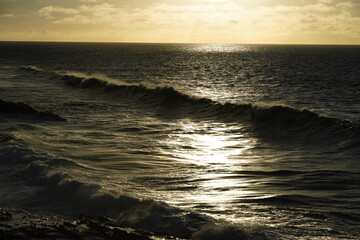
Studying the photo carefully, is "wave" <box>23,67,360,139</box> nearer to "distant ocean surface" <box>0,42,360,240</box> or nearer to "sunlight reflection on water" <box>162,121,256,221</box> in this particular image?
"distant ocean surface" <box>0,42,360,240</box>

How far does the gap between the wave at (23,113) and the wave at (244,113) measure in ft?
20.2

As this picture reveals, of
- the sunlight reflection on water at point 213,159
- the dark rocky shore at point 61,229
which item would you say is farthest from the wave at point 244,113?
the dark rocky shore at point 61,229

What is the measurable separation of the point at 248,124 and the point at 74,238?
569 inches

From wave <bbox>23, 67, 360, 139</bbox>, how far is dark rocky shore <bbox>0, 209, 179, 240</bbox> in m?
11.4

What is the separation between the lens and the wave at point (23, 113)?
18609 mm

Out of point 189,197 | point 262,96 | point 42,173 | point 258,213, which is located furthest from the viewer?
point 262,96

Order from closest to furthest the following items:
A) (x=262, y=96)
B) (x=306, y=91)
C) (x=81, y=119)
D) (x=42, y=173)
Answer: (x=42, y=173) → (x=81, y=119) → (x=262, y=96) → (x=306, y=91)

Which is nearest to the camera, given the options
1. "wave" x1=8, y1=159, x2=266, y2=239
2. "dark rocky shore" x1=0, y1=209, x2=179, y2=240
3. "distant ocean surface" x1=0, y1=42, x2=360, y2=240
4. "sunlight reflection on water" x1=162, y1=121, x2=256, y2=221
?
"dark rocky shore" x1=0, y1=209, x2=179, y2=240

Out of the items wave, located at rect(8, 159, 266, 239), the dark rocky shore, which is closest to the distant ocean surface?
wave, located at rect(8, 159, 266, 239)

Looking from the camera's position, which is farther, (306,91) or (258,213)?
(306,91)

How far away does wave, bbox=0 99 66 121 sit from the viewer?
18609mm

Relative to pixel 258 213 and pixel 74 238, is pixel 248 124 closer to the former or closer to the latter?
pixel 258 213

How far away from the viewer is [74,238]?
6.46 meters

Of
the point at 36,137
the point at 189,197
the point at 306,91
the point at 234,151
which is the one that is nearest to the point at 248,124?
the point at 234,151
